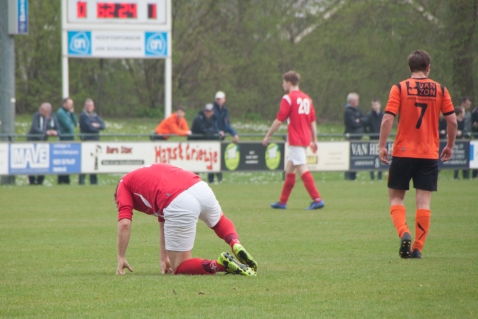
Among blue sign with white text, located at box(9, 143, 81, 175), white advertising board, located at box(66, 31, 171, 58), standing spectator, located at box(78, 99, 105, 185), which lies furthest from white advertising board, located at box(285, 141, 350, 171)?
white advertising board, located at box(66, 31, 171, 58)

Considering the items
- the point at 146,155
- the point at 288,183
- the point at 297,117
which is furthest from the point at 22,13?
the point at 288,183

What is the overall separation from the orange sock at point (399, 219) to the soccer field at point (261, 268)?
324mm

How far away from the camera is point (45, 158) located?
715 inches

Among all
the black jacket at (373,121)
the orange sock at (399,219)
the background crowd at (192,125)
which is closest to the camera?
the orange sock at (399,219)

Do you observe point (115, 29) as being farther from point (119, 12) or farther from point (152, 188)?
point (152, 188)

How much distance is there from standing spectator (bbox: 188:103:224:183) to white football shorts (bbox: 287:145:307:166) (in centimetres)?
701

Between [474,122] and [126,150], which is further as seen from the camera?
[474,122]

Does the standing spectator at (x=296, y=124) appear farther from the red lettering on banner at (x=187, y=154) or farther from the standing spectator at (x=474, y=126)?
the standing spectator at (x=474, y=126)

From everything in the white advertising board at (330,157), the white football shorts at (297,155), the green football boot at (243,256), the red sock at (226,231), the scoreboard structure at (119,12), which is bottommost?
the white advertising board at (330,157)

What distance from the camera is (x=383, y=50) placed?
31281mm

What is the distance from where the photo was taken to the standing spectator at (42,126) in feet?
61.4

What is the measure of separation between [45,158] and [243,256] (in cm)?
1249

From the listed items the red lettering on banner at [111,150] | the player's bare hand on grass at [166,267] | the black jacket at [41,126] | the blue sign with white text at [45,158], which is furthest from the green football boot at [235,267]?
the black jacket at [41,126]

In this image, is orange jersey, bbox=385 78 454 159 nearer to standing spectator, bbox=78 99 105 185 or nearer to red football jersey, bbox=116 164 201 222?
red football jersey, bbox=116 164 201 222
